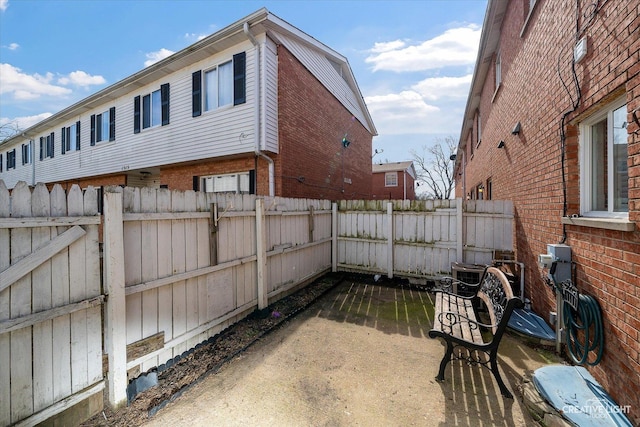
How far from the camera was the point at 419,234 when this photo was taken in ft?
21.8

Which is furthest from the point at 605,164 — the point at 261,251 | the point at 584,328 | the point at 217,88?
the point at 217,88

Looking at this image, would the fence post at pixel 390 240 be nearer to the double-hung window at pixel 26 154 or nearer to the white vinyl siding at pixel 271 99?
the white vinyl siding at pixel 271 99

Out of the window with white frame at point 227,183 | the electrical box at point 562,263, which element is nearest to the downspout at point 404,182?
the window with white frame at point 227,183

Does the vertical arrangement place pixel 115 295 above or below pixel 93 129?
below

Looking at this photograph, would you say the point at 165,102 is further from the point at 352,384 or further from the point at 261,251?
the point at 352,384

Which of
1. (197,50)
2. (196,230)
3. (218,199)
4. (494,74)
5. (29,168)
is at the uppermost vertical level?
(197,50)

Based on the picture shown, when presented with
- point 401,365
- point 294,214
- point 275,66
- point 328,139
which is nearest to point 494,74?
point 328,139

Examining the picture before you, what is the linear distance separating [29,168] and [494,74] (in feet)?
79.9

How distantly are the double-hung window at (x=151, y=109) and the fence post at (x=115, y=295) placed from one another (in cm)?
802

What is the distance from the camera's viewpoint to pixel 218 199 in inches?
159

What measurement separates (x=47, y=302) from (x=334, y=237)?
20.0ft

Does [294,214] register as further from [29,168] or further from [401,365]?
[29,168]

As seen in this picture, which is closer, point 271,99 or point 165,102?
point 271,99

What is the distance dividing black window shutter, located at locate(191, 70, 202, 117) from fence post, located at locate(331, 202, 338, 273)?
538 cm
